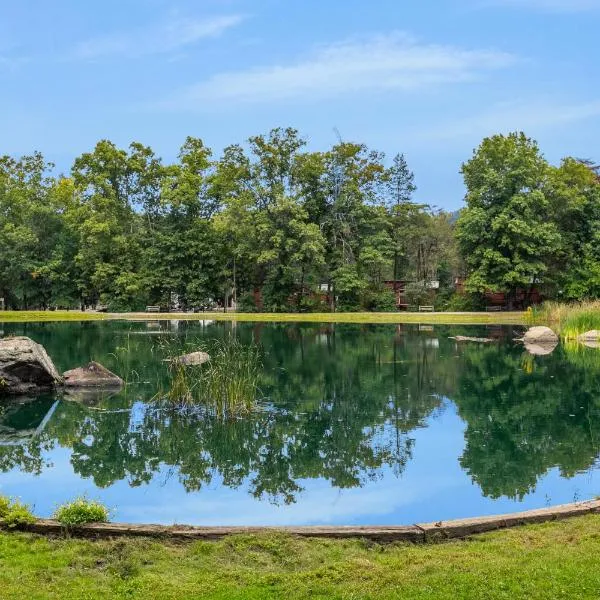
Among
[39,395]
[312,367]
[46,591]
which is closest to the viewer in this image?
[46,591]

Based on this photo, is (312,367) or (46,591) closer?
(46,591)

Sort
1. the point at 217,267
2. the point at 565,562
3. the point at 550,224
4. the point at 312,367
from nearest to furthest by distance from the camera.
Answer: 1. the point at 565,562
2. the point at 312,367
3. the point at 550,224
4. the point at 217,267

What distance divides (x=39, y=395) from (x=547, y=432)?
31.5ft

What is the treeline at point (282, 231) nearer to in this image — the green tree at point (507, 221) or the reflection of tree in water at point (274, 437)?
the green tree at point (507, 221)

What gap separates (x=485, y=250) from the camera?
124 feet

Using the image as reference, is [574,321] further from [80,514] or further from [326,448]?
[80,514]

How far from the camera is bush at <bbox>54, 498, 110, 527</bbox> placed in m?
5.33

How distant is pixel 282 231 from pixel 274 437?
3096cm

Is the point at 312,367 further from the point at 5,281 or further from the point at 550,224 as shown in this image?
the point at 5,281

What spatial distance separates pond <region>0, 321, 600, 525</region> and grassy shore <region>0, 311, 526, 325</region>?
18.5 m

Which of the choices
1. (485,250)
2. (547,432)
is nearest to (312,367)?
Answer: (547,432)

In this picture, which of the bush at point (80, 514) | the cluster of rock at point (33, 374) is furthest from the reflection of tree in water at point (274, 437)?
the bush at point (80, 514)

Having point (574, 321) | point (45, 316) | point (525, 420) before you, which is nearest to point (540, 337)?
point (574, 321)

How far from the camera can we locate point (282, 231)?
132 ft
